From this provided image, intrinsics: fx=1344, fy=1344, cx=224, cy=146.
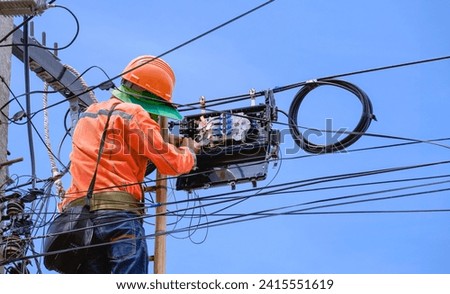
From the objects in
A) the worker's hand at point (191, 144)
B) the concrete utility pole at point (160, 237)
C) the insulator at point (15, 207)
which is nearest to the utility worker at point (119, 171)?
the worker's hand at point (191, 144)

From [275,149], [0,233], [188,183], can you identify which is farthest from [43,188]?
[275,149]

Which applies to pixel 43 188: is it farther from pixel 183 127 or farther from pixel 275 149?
pixel 275 149

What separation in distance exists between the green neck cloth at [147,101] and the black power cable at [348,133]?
1.03m

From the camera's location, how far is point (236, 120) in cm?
1145

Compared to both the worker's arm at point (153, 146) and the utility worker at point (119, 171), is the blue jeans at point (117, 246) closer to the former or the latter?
the utility worker at point (119, 171)

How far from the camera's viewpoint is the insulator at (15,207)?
1188 cm

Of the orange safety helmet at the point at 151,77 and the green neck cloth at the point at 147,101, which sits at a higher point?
the orange safety helmet at the point at 151,77

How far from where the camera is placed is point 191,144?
38.0 ft

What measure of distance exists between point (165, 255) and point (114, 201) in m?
0.83

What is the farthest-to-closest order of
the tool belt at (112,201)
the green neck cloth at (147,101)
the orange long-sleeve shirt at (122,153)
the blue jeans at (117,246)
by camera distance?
1. the green neck cloth at (147,101)
2. the orange long-sleeve shirt at (122,153)
3. the tool belt at (112,201)
4. the blue jeans at (117,246)

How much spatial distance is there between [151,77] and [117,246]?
1753mm

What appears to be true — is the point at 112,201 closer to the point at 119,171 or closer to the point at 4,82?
the point at 119,171

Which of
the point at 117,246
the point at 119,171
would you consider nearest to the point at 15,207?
the point at 119,171

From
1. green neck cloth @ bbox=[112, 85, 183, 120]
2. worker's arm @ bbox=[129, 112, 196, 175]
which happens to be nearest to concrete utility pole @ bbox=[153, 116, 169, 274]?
worker's arm @ bbox=[129, 112, 196, 175]
